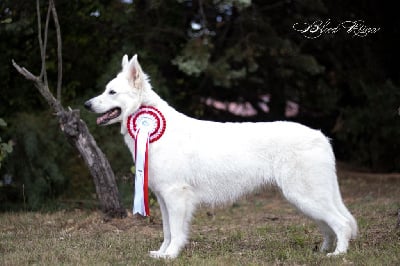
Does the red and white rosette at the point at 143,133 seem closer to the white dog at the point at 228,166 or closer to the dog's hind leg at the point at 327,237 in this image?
the white dog at the point at 228,166

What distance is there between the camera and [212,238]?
23.5 ft

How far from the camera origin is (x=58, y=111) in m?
8.32

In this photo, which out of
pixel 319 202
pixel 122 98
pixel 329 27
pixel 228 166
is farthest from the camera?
pixel 329 27

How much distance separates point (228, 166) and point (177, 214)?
27.0 inches

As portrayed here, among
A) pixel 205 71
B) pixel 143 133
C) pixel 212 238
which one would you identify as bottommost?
pixel 212 238

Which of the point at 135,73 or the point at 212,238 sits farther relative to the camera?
the point at 212,238

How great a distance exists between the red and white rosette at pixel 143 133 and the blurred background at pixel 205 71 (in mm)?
3930

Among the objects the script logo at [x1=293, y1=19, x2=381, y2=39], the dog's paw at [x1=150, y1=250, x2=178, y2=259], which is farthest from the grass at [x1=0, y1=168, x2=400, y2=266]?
the script logo at [x1=293, y1=19, x2=381, y2=39]

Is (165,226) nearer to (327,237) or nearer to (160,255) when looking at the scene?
(160,255)

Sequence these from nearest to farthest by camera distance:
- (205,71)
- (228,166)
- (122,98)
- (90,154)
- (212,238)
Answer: (228,166) → (122,98) → (212,238) → (90,154) → (205,71)

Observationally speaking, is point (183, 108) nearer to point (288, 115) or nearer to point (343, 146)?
point (288, 115)

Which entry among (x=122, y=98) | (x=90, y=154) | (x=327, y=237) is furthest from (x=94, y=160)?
(x=327, y=237)

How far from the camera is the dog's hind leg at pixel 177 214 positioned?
591cm

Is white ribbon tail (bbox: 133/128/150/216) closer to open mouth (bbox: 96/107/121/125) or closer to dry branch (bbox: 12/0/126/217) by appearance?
open mouth (bbox: 96/107/121/125)
